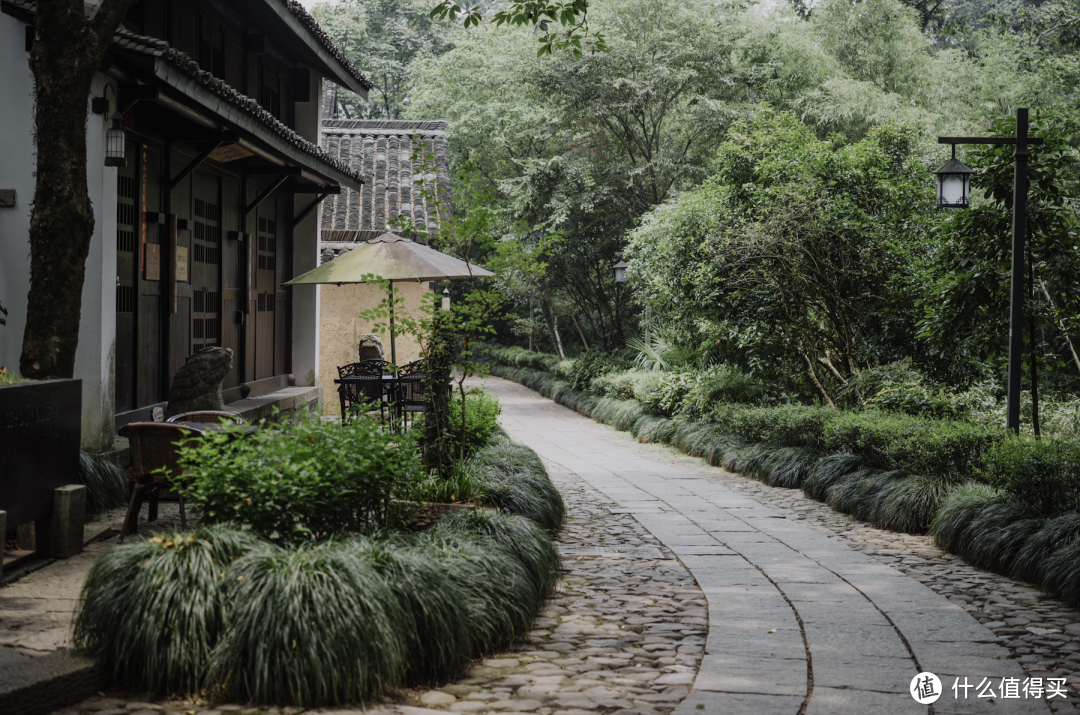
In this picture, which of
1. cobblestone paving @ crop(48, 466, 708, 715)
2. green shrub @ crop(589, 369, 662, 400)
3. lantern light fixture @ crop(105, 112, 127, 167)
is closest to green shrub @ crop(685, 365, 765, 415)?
green shrub @ crop(589, 369, 662, 400)

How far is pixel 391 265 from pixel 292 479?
659 cm

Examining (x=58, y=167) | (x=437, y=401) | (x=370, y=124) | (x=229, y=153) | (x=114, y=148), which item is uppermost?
(x=370, y=124)

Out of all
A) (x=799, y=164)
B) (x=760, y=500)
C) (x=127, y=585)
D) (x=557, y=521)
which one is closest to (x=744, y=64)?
(x=799, y=164)

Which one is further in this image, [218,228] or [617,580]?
[218,228]

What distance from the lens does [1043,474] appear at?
6391 mm

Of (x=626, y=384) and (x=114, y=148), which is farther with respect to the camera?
(x=626, y=384)

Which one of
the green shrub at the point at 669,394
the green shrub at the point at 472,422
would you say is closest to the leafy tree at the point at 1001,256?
the green shrub at the point at 472,422

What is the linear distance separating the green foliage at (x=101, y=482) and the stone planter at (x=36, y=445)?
895 mm

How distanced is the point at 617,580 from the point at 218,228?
272 inches

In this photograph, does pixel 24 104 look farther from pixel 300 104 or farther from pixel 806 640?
pixel 300 104

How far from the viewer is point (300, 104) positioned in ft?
45.9

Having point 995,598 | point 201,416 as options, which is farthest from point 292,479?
point 995,598

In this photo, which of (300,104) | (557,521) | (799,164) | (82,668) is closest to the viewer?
(82,668)

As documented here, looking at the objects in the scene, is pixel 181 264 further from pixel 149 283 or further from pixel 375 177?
pixel 375 177
